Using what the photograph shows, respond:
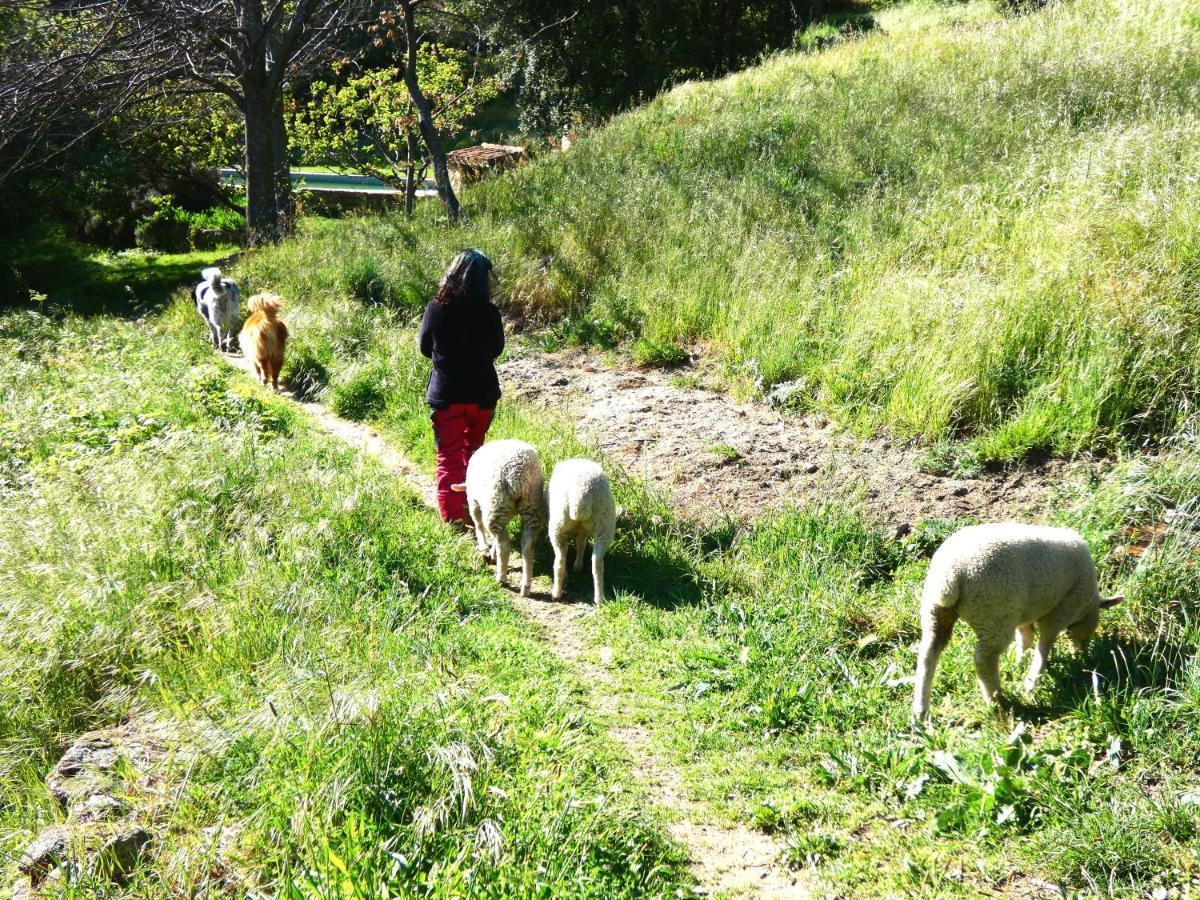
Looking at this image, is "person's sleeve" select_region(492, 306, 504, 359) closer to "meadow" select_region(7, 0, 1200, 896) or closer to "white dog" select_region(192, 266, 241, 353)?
"meadow" select_region(7, 0, 1200, 896)

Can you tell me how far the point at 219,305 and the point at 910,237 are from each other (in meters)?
9.28

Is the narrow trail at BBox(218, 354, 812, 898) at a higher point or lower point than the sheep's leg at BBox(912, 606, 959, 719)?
lower

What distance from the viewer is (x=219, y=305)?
11953 mm

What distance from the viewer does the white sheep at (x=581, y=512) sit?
213 inches

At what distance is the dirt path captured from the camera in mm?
5750

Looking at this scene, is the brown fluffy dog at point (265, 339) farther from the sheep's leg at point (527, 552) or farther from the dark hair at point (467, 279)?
the sheep's leg at point (527, 552)

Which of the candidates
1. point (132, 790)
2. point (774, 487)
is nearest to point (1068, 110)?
point (774, 487)

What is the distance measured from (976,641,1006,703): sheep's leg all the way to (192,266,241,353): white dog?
11.1 metres

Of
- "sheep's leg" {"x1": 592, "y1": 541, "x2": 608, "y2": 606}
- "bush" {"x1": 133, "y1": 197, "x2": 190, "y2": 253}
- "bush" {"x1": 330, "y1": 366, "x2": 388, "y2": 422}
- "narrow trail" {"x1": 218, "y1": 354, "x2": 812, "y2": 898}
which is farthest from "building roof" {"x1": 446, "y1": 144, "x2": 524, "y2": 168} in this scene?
"narrow trail" {"x1": 218, "y1": 354, "x2": 812, "y2": 898}

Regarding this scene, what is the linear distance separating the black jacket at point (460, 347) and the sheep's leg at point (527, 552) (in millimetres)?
1181

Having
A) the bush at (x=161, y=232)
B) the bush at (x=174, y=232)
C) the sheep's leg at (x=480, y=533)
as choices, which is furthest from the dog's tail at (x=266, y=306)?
the bush at (x=161, y=232)

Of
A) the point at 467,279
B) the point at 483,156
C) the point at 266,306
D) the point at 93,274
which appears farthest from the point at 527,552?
the point at 93,274

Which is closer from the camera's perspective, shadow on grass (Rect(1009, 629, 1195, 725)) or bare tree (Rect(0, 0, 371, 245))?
shadow on grass (Rect(1009, 629, 1195, 725))

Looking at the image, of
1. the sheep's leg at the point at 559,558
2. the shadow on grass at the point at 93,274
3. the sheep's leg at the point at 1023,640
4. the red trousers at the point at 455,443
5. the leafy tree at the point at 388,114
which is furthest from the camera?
the shadow on grass at the point at 93,274
